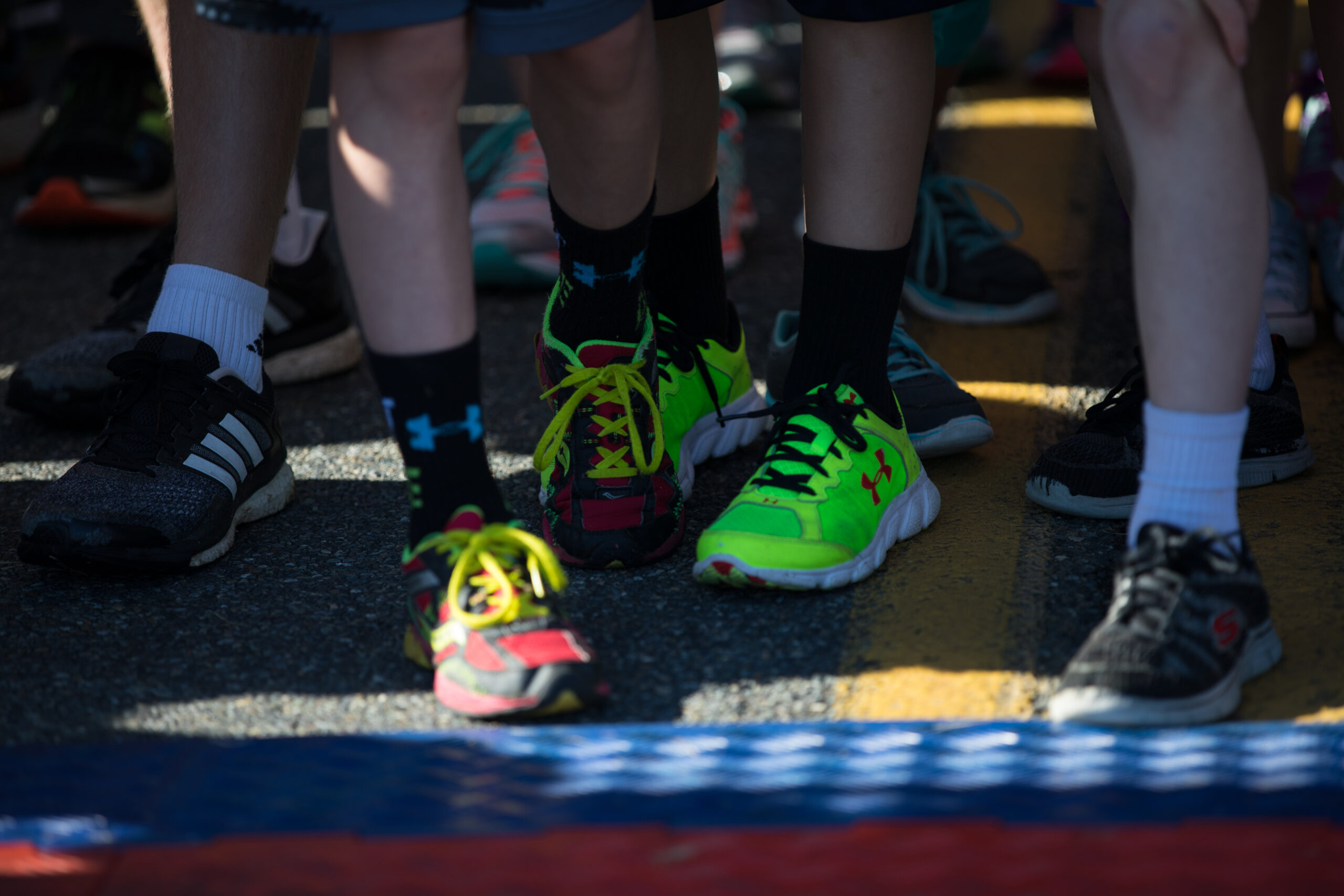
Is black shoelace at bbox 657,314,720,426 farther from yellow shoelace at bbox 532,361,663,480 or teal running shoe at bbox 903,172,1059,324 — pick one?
teal running shoe at bbox 903,172,1059,324

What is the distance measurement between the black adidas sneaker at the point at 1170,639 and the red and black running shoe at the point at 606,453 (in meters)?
0.52

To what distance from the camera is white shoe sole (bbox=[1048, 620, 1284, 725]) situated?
108cm

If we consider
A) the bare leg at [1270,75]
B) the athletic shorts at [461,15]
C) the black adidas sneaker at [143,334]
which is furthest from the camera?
the bare leg at [1270,75]

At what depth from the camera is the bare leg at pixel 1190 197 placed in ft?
3.48

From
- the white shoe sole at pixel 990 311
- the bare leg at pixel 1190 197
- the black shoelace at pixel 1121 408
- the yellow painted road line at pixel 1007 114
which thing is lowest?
the white shoe sole at pixel 990 311

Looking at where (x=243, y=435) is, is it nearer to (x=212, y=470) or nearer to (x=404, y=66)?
(x=212, y=470)

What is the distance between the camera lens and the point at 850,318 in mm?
1456

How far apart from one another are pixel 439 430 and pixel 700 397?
59cm

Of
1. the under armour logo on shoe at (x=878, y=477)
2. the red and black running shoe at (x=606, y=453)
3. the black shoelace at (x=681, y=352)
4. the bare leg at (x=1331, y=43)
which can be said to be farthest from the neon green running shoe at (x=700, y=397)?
the bare leg at (x=1331, y=43)

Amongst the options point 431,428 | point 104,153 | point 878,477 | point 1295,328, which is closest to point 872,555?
point 878,477

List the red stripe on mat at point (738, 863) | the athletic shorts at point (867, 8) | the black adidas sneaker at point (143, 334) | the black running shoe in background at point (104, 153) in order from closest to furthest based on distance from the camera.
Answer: the red stripe on mat at point (738, 863) → the athletic shorts at point (867, 8) → the black adidas sneaker at point (143, 334) → the black running shoe in background at point (104, 153)

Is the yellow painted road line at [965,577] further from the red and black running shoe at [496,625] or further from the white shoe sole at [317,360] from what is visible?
the white shoe sole at [317,360]

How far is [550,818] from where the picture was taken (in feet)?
3.22

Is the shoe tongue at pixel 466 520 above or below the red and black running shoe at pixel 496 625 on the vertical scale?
above
